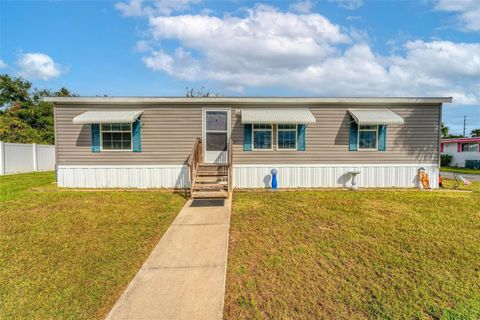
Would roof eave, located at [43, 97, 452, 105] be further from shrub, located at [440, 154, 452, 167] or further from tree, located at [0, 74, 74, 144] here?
shrub, located at [440, 154, 452, 167]

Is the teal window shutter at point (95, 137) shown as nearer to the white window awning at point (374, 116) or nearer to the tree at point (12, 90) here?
the white window awning at point (374, 116)

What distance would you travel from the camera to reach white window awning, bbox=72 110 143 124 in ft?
26.3

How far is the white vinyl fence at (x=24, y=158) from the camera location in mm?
12336

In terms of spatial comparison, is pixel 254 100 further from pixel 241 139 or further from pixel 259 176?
pixel 259 176

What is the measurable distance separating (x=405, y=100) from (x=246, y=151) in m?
5.57

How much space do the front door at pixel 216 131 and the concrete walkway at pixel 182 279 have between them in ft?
13.2

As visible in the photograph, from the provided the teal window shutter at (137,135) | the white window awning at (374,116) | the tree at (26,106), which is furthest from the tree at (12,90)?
the white window awning at (374,116)

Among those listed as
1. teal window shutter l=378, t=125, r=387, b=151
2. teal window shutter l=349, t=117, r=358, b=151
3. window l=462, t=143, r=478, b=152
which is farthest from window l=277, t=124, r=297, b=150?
window l=462, t=143, r=478, b=152

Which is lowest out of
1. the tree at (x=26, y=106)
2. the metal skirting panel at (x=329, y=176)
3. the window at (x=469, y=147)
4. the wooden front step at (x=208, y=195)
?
the wooden front step at (x=208, y=195)

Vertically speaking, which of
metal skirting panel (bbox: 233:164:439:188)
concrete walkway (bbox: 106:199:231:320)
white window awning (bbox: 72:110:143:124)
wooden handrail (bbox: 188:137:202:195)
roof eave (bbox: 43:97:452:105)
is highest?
roof eave (bbox: 43:97:452:105)

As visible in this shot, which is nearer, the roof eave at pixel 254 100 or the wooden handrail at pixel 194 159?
the wooden handrail at pixel 194 159

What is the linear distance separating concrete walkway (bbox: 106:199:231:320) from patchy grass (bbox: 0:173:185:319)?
19 centimetres

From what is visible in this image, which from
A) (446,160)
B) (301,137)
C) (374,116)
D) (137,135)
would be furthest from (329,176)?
(446,160)

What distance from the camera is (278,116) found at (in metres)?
8.39
